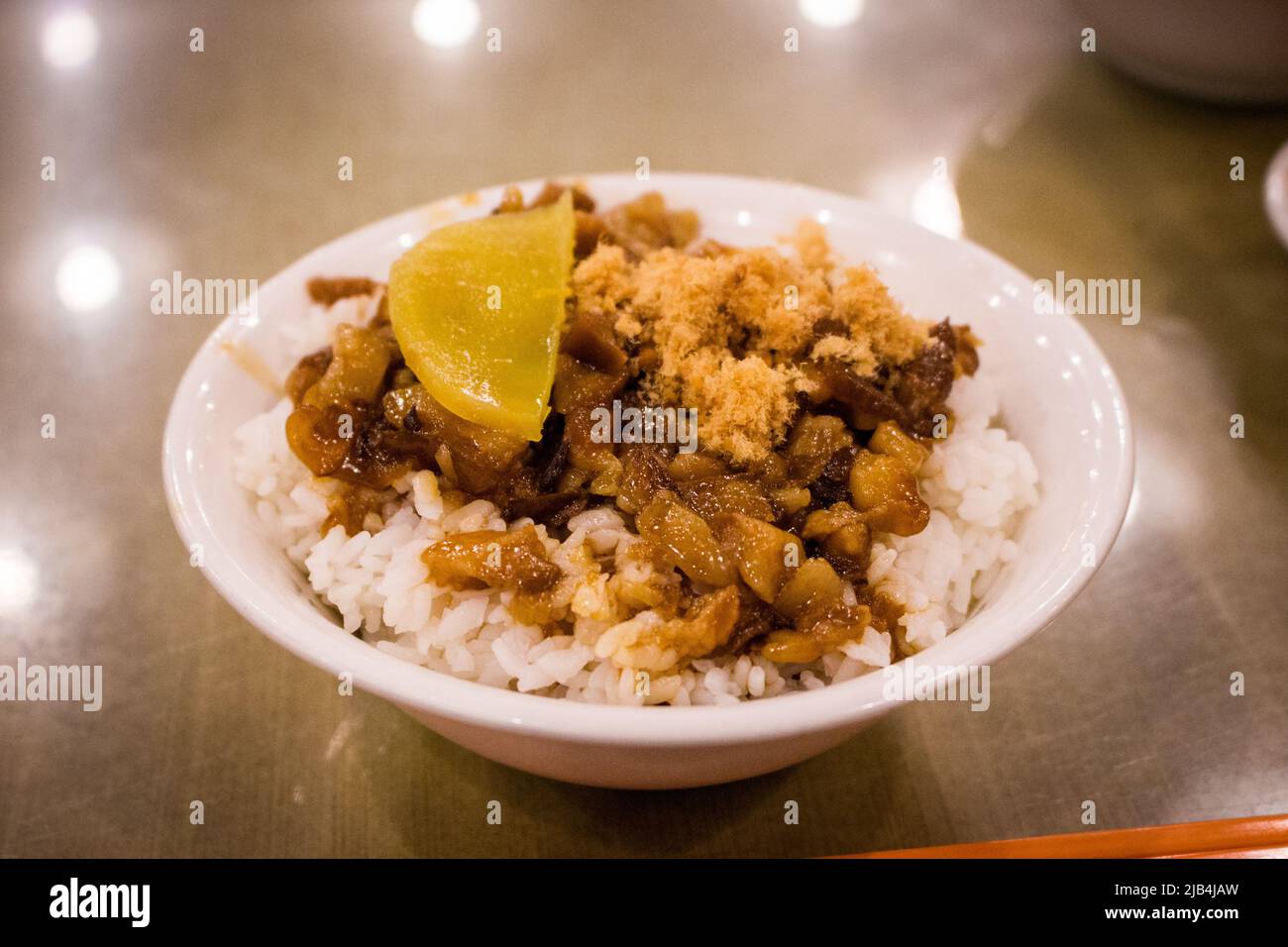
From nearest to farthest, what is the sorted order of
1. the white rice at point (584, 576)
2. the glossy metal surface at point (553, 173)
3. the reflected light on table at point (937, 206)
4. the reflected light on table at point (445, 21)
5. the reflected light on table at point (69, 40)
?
the white rice at point (584, 576)
the glossy metal surface at point (553, 173)
the reflected light on table at point (937, 206)
the reflected light on table at point (69, 40)
the reflected light on table at point (445, 21)

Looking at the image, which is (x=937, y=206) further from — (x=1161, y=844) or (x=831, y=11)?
(x=1161, y=844)

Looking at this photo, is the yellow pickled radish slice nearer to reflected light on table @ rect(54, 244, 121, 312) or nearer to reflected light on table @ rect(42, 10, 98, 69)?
reflected light on table @ rect(54, 244, 121, 312)

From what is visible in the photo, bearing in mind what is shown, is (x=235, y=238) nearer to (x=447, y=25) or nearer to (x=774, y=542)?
(x=447, y=25)

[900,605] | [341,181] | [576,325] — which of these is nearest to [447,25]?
[341,181]

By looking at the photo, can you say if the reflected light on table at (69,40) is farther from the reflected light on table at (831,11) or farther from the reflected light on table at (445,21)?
the reflected light on table at (831,11)

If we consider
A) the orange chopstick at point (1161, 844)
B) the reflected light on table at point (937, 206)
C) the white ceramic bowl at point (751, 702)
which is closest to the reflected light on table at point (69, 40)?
the white ceramic bowl at point (751, 702)

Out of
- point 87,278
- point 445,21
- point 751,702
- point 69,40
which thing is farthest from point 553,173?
point 751,702
